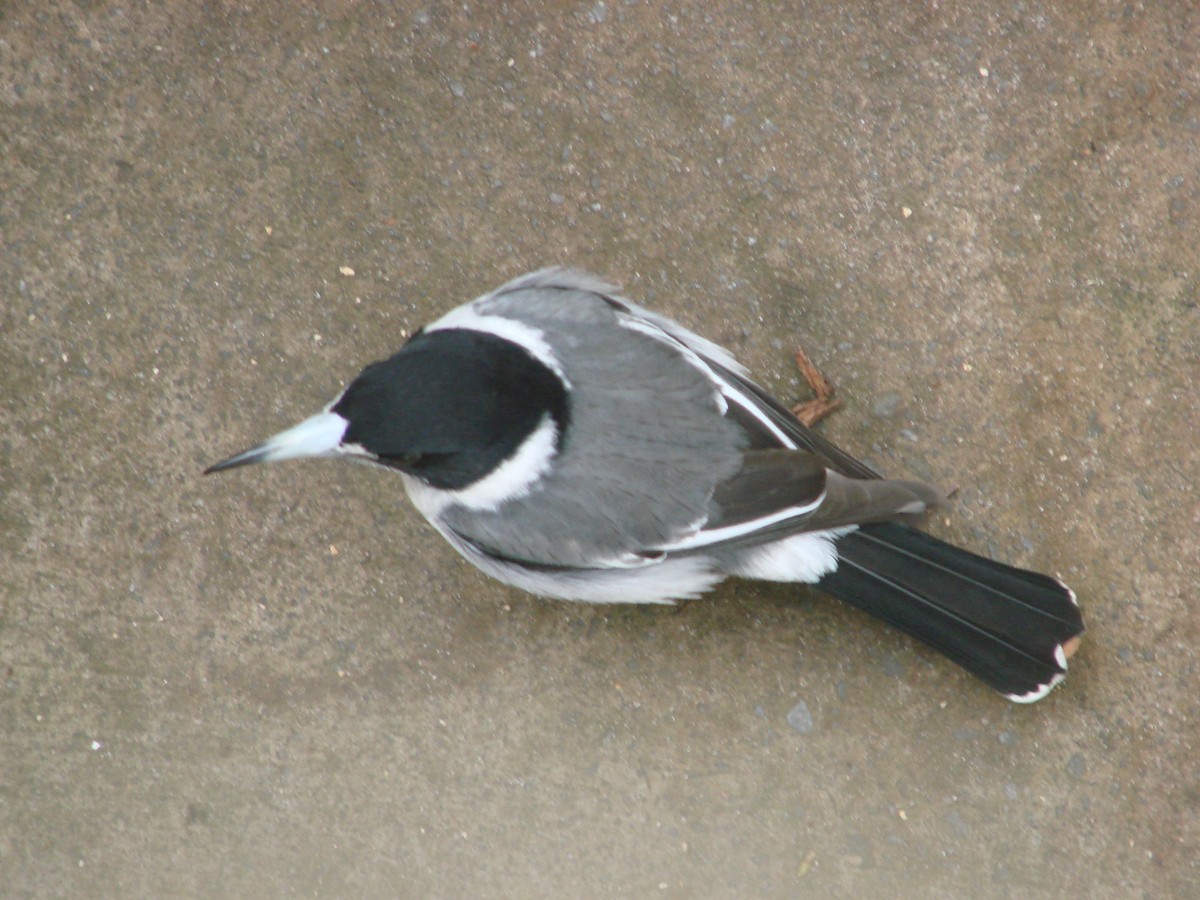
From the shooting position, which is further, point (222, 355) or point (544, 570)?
A: point (222, 355)

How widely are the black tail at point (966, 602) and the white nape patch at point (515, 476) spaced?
2.90 ft

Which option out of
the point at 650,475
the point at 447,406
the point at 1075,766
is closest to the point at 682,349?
the point at 650,475

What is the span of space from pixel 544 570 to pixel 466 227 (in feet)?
3.82

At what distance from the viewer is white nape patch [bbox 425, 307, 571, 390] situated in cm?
248

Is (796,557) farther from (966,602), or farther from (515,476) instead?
(515,476)

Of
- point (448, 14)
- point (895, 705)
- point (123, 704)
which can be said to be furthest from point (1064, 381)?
point (123, 704)

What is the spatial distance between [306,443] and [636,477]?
2.52 feet

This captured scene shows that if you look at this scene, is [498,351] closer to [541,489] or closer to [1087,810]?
[541,489]

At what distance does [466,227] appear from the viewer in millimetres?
3154

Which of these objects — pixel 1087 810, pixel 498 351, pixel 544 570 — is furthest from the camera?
pixel 1087 810

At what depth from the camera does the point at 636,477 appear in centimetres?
246

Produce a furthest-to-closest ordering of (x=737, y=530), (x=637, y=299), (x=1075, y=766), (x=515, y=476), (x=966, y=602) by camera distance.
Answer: (x=637, y=299) < (x=1075, y=766) < (x=966, y=602) < (x=737, y=530) < (x=515, y=476)

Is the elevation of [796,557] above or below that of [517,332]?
below

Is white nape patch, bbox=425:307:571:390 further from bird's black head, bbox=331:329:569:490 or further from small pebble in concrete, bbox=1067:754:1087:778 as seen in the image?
small pebble in concrete, bbox=1067:754:1087:778
